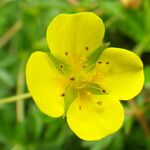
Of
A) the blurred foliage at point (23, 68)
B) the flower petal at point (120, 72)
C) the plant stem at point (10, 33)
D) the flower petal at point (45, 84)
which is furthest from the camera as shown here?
the plant stem at point (10, 33)

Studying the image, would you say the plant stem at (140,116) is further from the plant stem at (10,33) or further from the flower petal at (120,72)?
the plant stem at (10,33)

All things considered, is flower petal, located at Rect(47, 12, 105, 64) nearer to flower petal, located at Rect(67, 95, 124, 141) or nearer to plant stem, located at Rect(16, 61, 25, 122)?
flower petal, located at Rect(67, 95, 124, 141)

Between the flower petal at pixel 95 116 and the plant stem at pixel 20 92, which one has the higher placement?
the flower petal at pixel 95 116

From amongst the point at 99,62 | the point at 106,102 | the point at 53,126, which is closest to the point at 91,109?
the point at 106,102

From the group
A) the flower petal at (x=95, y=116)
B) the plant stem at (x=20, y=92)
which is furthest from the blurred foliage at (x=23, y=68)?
the flower petal at (x=95, y=116)

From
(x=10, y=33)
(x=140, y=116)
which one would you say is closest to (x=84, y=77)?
(x=140, y=116)

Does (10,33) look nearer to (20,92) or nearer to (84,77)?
(20,92)
